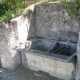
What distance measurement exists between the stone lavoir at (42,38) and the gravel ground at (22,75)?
192mm

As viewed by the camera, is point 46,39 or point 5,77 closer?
point 5,77

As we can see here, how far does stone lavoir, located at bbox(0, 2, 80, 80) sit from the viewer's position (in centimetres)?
642

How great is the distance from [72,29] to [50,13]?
1.24 meters

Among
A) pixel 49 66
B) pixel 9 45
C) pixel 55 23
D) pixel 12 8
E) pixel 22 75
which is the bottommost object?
pixel 22 75

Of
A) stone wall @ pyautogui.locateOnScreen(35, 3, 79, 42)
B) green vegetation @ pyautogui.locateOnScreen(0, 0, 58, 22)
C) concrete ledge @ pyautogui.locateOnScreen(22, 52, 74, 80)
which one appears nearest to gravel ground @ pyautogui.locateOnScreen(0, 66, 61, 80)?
concrete ledge @ pyautogui.locateOnScreen(22, 52, 74, 80)

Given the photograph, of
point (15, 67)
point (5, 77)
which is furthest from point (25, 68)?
point (5, 77)

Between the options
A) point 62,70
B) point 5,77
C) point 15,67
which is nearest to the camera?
point 62,70

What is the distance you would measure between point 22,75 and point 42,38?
1962 mm

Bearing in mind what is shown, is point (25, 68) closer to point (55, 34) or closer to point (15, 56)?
point (15, 56)

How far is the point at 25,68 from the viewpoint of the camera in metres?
7.32

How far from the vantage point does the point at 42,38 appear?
750 cm

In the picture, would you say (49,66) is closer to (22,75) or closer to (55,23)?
(22,75)

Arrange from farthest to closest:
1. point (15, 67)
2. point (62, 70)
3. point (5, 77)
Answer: point (15, 67) < point (5, 77) < point (62, 70)

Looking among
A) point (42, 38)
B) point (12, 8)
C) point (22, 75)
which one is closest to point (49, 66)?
point (22, 75)
